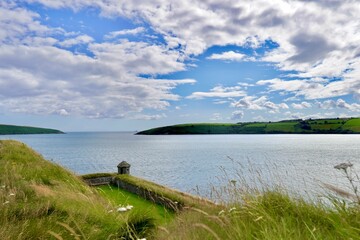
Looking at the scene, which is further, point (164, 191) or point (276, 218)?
point (164, 191)

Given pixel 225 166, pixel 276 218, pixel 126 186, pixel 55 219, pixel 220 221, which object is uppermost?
pixel 220 221

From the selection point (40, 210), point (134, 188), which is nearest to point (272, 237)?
point (40, 210)

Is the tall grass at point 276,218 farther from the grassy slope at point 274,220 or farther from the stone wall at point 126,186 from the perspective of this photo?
the stone wall at point 126,186

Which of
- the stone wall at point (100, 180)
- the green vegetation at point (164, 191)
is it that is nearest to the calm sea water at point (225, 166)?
the green vegetation at point (164, 191)

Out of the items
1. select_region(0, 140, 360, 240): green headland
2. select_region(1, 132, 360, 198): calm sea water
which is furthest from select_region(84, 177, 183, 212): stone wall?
select_region(0, 140, 360, 240): green headland

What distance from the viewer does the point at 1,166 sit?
1385 centimetres

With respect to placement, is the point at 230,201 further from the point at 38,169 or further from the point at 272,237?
the point at 38,169

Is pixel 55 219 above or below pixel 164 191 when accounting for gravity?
above

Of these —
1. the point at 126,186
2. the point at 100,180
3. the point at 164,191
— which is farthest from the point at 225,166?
the point at 164,191

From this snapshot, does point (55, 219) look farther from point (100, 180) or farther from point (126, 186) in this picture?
point (100, 180)

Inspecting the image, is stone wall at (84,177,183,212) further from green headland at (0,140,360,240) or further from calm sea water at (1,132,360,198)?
green headland at (0,140,360,240)

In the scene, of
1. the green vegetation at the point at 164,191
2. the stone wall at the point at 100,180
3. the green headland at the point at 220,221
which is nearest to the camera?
the green headland at the point at 220,221

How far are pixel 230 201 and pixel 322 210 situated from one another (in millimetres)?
1943

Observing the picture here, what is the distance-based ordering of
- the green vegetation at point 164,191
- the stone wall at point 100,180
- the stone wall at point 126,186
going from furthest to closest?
1. the stone wall at point 100,180
2. the stone wall at point 126,186
3. the green vegetation at point 164,191
